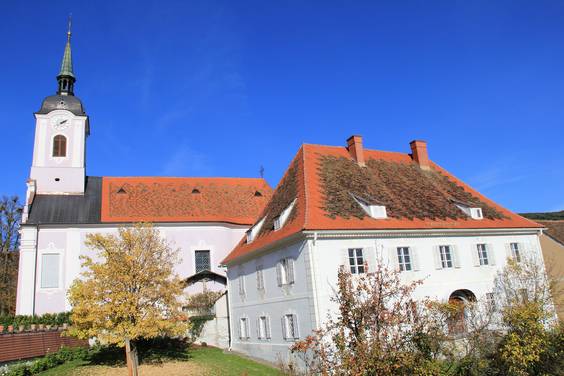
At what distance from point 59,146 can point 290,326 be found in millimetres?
27629

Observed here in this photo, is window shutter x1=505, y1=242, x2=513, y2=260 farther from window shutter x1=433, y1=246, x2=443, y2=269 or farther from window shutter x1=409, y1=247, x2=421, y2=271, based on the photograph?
window shutter x1=409, y1=247, x2=421, y2=271

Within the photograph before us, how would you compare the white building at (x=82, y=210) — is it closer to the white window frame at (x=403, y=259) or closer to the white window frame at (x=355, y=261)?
the white window frame at (x=355, y=261)

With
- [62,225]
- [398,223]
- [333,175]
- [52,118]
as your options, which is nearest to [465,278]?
[398,223]

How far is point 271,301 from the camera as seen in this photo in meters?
23.2

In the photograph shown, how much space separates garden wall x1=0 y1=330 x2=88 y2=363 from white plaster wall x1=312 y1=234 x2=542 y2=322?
551 inches

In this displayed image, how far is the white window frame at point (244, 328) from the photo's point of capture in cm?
2604

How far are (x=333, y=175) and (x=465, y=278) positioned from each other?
8.35 meters

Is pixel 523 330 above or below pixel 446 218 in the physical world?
below

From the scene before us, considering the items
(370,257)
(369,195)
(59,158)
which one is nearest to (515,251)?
(369,195)

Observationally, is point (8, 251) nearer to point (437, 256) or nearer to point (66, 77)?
point (66, 77)

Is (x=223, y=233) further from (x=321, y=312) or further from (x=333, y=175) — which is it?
(x=321, y=312)

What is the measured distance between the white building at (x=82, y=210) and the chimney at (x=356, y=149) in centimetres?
1298

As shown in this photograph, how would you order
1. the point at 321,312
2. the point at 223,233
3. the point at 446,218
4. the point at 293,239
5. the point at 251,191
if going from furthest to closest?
1. the point at 251,191
2. the point at 223,233
3. the point at 446,218
4. the point at 293,239
5. the point at 321,312

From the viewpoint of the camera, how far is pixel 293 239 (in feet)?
68.9
